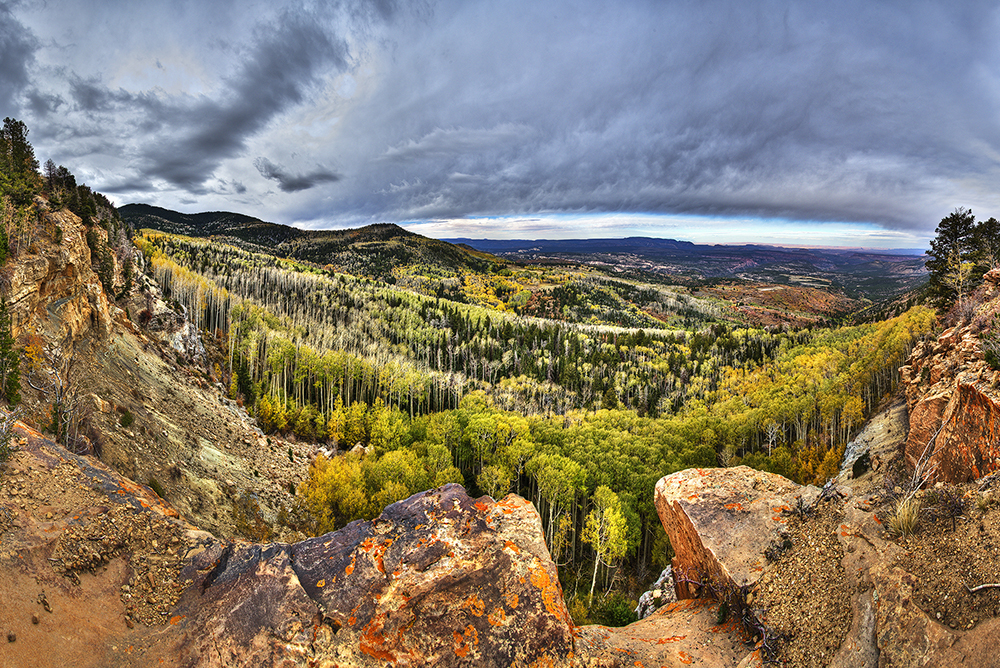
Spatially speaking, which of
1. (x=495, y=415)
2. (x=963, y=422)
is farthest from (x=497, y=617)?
(x=495, y=415)

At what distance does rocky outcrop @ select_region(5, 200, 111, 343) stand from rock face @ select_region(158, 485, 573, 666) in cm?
2615

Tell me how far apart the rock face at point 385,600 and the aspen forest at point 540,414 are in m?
33.4

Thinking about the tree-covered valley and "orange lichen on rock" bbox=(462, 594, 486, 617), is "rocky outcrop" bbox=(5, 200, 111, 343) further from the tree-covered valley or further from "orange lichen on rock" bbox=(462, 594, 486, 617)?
"orange lichen on rock" bbox=(462, 594, 486, 617)

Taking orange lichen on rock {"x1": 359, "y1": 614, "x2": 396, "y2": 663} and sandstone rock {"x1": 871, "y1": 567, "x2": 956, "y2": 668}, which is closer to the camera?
sandstone rock {"x1": 871, "y1": 567, "x2": 956, "y2": 668}

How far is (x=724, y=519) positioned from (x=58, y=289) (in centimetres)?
4287

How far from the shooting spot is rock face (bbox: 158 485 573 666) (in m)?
9.89

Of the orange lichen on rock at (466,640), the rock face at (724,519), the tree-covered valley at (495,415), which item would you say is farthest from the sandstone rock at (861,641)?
the tree-covered valley at (495,415)

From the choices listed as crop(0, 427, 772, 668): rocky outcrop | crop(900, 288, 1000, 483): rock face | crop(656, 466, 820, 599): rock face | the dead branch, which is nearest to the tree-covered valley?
crop(0, 427, 772, 668): rocky outcrop

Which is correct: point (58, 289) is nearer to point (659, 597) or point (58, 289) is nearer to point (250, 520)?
point (250, 520)

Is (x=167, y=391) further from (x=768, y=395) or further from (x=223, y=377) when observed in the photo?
(x=768, y=395)

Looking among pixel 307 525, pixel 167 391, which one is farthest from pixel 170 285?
pixel 307 525

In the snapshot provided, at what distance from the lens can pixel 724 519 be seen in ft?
47.6

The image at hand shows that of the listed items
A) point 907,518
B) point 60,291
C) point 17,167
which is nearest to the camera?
point 907,518

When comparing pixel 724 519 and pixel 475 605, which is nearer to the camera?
pixel 475 605
